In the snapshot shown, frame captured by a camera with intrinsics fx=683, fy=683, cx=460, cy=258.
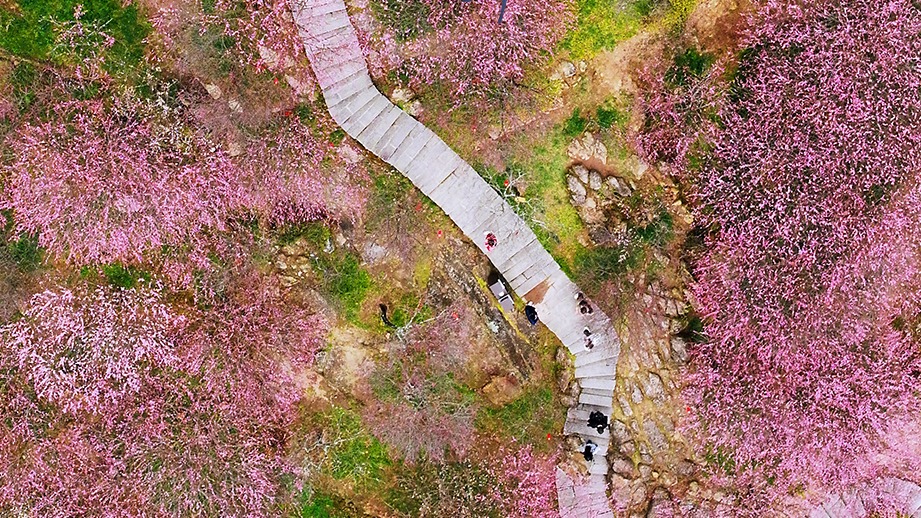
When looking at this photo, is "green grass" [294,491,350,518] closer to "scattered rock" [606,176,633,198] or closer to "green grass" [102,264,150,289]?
"green grass" [102,264,150,289]

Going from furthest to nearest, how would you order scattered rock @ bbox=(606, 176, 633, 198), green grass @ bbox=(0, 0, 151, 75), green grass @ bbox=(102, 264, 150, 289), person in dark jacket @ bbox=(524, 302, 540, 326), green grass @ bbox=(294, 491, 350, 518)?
1. green grass @ bbox=(294, 491, 350, 518)
2. scattered rock @ bbox=(606, 176, 633, 198)
3. person in dark jacket @ bbox=(524, 302, 540, 326)
4. green grass @ bbox=(102, 264, 150, 289)
5. green grass @ bbox=(0, 0, 151, 75)

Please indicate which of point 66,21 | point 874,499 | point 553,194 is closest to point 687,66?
point 553,194

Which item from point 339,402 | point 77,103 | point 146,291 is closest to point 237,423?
point 339,402

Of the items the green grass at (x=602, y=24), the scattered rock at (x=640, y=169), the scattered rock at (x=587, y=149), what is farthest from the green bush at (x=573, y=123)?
the scattered rock at (x=640, y=169)

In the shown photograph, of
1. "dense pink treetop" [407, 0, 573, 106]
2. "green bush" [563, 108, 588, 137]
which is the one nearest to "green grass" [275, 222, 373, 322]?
"dense pink treetop" [407, 0, 573, 106]

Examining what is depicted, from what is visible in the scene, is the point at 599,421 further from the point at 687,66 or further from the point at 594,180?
the point at 687,66

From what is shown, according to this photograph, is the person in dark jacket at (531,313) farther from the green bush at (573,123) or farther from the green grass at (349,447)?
the green grass at (349,447)
